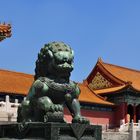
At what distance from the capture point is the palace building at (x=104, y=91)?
24.4 m

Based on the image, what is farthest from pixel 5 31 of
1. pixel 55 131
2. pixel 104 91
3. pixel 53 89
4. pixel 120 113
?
pixel 55 131

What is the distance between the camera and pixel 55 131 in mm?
5082

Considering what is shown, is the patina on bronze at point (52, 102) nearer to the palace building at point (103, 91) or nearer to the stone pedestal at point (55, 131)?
the stone pedestal at point (55, 131)

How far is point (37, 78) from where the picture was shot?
5.94 m

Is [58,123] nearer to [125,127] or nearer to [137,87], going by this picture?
[125,127]

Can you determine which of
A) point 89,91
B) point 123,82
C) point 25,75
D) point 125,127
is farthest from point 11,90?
point 123,82

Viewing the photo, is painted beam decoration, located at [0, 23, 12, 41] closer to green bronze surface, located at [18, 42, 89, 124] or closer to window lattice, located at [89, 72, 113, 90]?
window lattice, located at [89, 72, 113, 90]

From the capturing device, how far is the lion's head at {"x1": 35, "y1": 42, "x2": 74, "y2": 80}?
5621 millimetres

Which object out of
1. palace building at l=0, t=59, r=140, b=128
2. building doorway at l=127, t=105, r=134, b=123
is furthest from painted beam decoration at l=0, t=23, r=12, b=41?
building doorway at l=127, t=105, r=134, b=123

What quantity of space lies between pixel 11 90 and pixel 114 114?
33.7ft

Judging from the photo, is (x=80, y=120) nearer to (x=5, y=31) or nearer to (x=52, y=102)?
(x=52, y=102)

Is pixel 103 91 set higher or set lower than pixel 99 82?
lower

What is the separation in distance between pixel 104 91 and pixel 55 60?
26.6 m

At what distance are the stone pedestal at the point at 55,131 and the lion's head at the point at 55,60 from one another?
77 centimetres
